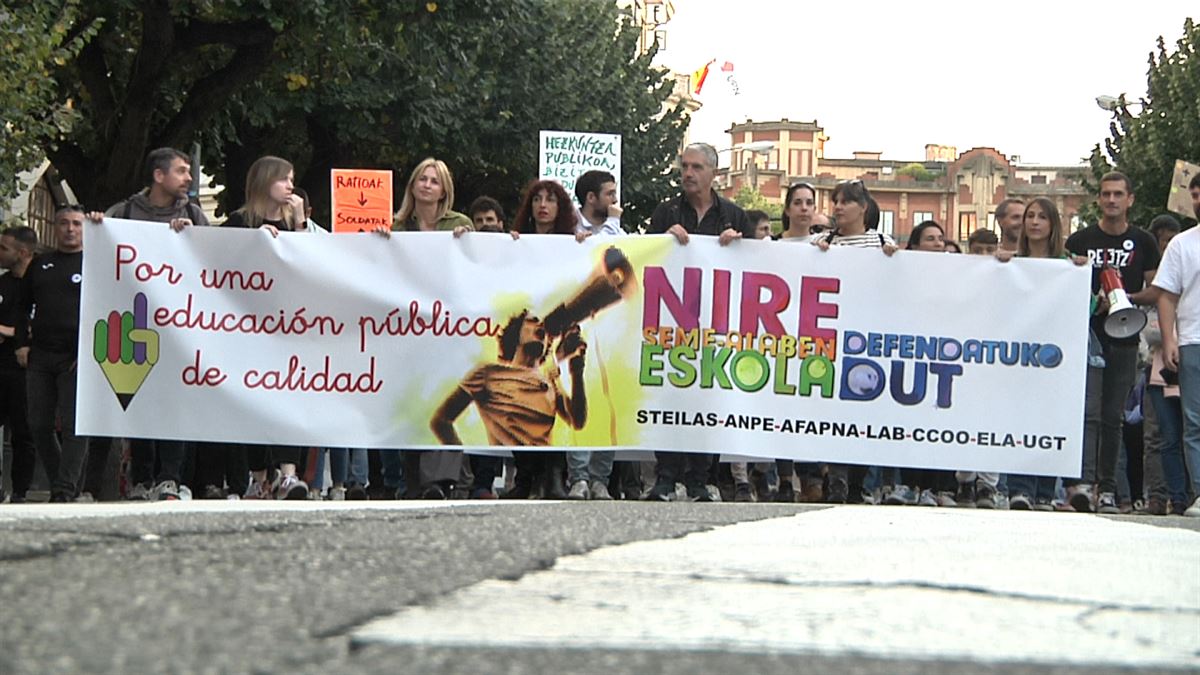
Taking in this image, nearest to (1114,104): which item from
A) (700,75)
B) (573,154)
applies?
(573,154)

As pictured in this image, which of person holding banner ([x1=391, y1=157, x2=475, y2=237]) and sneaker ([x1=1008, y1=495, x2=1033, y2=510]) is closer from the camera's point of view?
sneaker ([x1=1008, y1=495, x2=1033, y2=510])

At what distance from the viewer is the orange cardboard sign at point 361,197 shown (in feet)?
59.9

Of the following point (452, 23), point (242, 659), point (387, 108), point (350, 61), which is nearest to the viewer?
point (242, 659)

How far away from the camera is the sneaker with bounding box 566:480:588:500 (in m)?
10.5

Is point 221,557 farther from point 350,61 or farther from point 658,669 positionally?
point 350,61

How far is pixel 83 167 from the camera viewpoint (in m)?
23.7

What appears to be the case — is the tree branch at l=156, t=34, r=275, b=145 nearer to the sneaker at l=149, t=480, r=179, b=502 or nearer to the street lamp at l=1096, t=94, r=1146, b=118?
the sneaker at l=149, t=480, r=179, b=502

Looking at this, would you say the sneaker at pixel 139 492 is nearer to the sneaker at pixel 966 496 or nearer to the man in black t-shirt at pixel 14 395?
the man in black t-shirt at pixel 14 395

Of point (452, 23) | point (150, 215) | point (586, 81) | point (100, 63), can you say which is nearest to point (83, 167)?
point (100, 63)

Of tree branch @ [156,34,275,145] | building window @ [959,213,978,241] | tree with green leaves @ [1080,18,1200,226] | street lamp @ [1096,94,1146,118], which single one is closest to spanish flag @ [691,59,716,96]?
building window @ [959,213,978,241]

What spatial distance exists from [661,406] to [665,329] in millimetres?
399

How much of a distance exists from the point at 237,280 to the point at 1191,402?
4.92 m

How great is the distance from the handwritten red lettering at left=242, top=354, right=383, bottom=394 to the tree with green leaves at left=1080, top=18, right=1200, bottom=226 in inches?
1192

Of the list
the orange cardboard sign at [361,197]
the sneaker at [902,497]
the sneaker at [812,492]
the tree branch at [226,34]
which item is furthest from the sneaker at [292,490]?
the tree branch at [226,34]
